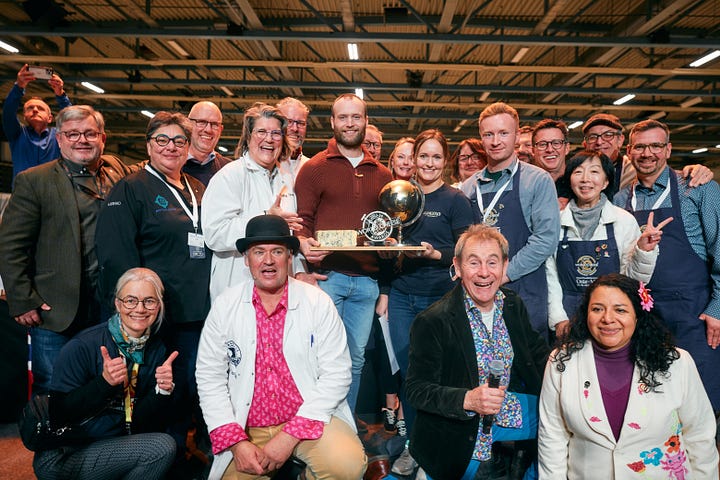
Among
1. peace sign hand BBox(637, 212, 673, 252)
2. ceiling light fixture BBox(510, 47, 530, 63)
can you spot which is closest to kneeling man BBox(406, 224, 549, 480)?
peace sign hand BBox(637, 212, 673, 252)

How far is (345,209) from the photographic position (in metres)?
3.29

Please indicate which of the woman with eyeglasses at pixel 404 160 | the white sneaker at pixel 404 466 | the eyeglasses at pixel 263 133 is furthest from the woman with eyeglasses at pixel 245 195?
the white sneaker at pixel 404 466

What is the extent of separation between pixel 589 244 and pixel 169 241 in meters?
2.51

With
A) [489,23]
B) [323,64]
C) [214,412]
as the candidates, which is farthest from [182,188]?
[489,23]

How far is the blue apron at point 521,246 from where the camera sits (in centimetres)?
313

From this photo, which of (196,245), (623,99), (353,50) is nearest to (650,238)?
(196,245)

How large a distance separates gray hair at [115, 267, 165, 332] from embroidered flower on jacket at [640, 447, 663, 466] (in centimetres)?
246

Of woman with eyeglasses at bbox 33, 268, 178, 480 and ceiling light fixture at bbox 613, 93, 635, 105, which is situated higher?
ceiling light fixture at bbox 613, 93, 635, 105

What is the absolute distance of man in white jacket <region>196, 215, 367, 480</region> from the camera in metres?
2.62

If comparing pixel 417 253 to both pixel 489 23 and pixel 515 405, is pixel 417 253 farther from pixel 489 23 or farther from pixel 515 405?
pixel 489 23

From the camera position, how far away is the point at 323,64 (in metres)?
10.1

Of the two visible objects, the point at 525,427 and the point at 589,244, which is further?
the point at 589,244

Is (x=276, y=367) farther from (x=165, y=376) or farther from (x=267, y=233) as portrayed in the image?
(x=267, y=233)

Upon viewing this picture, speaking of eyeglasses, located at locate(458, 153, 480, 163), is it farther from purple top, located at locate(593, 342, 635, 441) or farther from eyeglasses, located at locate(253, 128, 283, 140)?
purple top, located at locate(593, 342, 635, 441)
